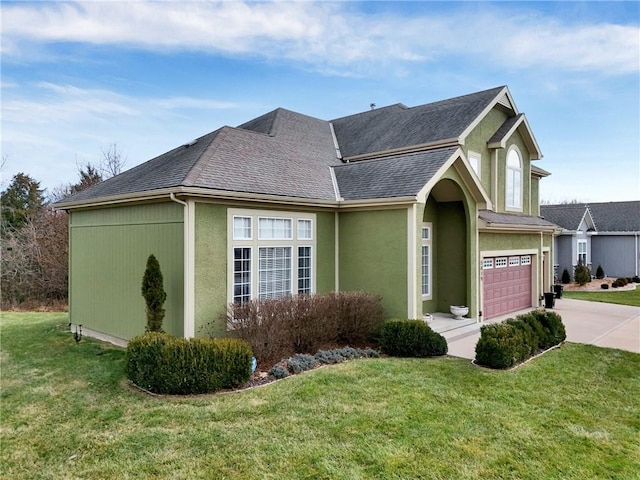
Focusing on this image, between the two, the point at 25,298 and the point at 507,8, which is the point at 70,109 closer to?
the point at 25,298

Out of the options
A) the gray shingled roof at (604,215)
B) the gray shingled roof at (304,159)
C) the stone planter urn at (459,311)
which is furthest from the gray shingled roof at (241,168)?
the gray shingled roof at (604,215)

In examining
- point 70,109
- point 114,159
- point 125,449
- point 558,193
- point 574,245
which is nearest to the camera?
point 125,449

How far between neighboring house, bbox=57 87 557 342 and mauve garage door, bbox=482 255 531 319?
0.27ft

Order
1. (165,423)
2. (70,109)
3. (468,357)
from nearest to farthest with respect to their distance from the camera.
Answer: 1. (165,423)
2. (468,357)
3. (70,109)

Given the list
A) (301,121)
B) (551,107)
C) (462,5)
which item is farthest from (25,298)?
(551,107)

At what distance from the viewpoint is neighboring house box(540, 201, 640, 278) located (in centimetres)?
2962

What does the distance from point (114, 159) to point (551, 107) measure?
103 feet

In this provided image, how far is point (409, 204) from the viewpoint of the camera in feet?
35.9

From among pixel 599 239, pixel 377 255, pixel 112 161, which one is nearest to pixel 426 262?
pixel 377 255

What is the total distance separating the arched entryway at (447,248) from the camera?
44.6 feet

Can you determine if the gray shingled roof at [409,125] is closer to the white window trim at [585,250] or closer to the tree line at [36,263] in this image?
the tree line at [36,263]

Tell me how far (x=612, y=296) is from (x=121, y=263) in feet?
79.5

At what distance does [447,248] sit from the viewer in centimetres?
1419

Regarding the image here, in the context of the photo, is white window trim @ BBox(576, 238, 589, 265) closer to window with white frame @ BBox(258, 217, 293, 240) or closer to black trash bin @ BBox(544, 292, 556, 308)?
black trash bin @ BBox(544, 292, 556, 308)
